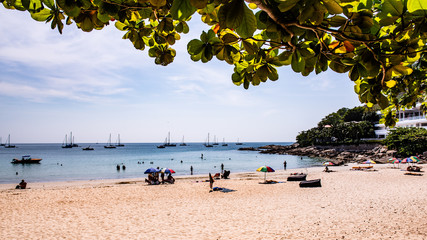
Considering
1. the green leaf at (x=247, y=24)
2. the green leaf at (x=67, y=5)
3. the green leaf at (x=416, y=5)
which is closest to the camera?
the green leaf at (x=247, y=24)

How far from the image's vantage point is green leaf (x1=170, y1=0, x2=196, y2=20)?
1.13m

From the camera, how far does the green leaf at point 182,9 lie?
3.70 feet

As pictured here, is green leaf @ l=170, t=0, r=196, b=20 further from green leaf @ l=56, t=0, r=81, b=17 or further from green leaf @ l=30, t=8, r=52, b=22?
green leaf @ l=30, t=8, r=52, b=22

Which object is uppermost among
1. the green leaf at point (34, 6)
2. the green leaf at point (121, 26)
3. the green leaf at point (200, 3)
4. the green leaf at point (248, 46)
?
the green leaf at point (121, 26)

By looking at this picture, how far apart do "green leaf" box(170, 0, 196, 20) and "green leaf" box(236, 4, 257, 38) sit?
0.80 ft

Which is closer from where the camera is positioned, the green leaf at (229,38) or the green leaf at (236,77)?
the green leaf at (229,38)

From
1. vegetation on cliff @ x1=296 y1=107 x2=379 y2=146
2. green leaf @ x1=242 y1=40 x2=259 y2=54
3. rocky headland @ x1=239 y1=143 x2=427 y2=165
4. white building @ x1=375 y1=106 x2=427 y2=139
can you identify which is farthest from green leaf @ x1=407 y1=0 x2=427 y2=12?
vegetation on cliff @ x1=296 y1=107 x2=379 y2=146

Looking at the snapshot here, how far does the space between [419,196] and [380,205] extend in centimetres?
357

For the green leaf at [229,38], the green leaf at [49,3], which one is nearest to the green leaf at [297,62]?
the green leaf at [229,38]

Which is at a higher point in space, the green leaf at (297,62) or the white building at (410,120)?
the white building at (410,120)

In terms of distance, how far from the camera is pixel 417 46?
168cm

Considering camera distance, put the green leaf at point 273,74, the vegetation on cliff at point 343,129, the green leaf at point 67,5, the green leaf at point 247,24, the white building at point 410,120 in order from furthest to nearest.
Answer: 1. the vegetation on cliff at point 343,129
2. the white building at point 410,120
3. the green leaf at point 273,74
4. the green leaf at point 67,5
5. the green leaf at point 247,24

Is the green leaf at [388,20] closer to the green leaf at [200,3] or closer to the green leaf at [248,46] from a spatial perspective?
the green leaf at [248,46]

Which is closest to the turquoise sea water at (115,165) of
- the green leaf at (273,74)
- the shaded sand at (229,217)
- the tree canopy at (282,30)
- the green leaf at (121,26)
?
the shaded sand at (229,217)
